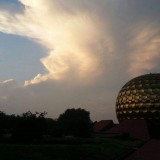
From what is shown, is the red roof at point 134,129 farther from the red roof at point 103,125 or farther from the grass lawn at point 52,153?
the grass lawn at point 52,153

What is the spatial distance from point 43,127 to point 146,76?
105 ft

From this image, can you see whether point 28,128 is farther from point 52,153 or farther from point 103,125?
point 103,125

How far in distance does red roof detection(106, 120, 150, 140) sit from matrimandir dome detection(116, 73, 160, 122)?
1762 millimetres

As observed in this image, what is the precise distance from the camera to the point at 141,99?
5509cm

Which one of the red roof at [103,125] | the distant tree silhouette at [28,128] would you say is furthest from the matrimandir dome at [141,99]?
the distant tree silhouette at [28,128]

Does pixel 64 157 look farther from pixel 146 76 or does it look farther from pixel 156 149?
pixel 146 76

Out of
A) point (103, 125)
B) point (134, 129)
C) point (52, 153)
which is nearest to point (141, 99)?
point (134, 129)

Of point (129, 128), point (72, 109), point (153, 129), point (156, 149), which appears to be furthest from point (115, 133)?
point (156, 149)

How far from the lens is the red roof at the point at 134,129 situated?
167ft

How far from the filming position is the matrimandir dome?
54312mm

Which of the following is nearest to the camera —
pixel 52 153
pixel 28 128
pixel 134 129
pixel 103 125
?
pixel 52 153

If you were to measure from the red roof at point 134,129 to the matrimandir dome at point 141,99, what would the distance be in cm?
176

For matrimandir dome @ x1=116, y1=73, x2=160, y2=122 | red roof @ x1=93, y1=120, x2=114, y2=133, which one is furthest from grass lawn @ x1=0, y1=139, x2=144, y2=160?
red roof @ x1=93, y1=120, x2=114, y2=133

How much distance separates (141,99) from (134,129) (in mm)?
5597
